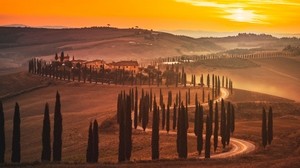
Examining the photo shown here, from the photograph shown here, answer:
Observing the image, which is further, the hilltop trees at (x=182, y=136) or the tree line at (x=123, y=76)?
the tree line at (x=123, y=76)

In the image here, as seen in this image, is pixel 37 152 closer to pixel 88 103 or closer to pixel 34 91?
pixel 88 103

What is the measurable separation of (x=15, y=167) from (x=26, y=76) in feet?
447

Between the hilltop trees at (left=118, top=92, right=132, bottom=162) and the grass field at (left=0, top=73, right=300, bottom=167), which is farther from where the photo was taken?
the hilltop trees at (left=118, top=92, right=132, bottom=162)

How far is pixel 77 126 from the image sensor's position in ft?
285

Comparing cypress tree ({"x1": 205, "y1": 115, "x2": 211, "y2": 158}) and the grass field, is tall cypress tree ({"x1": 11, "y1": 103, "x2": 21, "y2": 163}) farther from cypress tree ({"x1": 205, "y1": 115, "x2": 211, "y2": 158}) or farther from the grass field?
cypress tree ({"x1": 205, "y1": 115, "x2": 211, "y2": 158})

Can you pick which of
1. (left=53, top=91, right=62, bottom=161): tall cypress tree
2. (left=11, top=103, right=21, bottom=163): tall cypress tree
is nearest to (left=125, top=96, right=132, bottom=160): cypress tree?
(left=53, top=91, right=62, bottom=161): tall cypress tree

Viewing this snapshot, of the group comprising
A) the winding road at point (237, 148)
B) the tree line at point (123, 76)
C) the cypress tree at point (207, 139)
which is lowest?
the winding road at point (237, 148)

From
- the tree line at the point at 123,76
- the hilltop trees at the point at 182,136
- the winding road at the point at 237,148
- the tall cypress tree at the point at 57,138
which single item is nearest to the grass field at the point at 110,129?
the hilltop trees at the point at 182,136

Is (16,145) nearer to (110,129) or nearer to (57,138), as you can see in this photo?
(57,138)

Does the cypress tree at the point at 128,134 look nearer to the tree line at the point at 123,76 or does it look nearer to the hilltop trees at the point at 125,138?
the hilltop trees at the point at 125,138

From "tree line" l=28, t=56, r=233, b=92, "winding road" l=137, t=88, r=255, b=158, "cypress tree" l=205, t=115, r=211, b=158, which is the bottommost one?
"winding road" l=137, t=88, r=255, b=158

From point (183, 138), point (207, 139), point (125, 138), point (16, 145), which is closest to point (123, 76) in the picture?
point (207, 139)

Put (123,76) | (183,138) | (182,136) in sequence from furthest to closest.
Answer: (123,76) < (182,136) < (183,138)

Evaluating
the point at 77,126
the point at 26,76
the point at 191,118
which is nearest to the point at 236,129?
the point at 191,118
